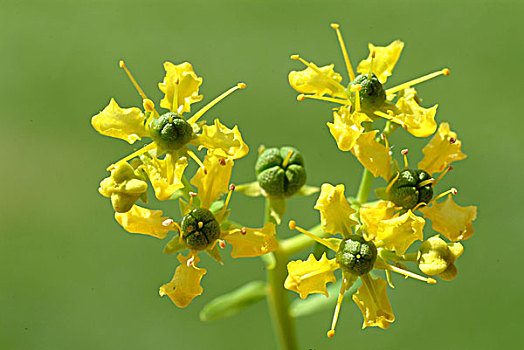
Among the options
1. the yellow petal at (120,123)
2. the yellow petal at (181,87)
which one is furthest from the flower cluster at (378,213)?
the yellow petal at (120,123)

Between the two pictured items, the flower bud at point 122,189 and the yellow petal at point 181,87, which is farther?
the yellow petal at point 181,87

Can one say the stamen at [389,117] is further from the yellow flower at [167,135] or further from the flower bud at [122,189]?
the flower bud at [122,189]

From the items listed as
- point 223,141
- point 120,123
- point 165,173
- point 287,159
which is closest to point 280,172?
point 287,159

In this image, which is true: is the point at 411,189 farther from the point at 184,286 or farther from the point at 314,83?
the point at 184,286

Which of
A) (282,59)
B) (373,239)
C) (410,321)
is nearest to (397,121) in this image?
(373,239)

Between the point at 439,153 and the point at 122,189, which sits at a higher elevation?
the point at 122,189

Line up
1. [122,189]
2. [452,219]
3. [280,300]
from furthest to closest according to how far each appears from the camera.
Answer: [280,300] → [452,219] → [122,189]

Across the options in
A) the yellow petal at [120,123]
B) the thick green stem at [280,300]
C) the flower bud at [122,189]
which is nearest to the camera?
the flower bud at [122,189]
